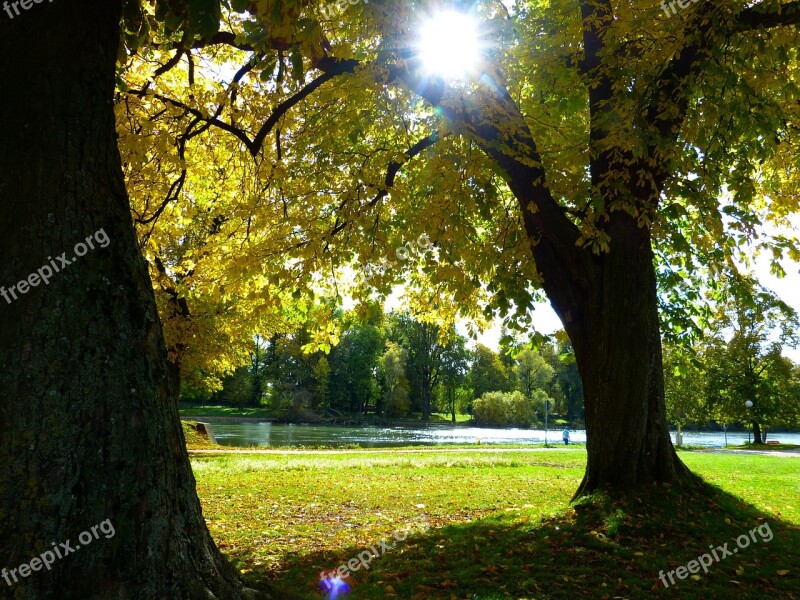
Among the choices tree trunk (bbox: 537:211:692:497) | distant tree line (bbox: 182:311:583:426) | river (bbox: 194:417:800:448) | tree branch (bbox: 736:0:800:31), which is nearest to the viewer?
tree branch (bbox: 736:0:800:31)

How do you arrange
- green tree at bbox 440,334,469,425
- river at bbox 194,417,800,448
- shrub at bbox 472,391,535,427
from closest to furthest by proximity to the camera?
1. river at bbox 194,417,800,448
2. shrub at bbox 472,391,535,427
3. green tree at bbox 440,334,469,425

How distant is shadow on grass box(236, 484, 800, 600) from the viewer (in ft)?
15.2

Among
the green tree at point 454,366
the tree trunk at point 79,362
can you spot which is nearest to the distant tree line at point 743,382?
the tree trunk at point 79,362

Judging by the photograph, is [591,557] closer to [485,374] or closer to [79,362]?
[79,362]

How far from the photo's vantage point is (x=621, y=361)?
22.1ft

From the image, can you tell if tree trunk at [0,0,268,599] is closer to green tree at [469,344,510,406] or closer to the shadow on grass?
the shadow on grass

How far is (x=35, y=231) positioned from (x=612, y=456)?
666cm

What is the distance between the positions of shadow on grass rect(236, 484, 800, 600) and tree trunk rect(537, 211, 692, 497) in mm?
397

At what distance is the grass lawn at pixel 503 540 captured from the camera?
4738mm

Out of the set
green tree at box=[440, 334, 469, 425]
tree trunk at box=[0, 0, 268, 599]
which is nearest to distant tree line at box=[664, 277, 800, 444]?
tree trunk at box=[0, 0, 268, 599]

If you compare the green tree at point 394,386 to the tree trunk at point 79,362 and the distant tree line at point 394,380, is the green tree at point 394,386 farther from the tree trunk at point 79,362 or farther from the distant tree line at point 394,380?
the tree trunk at point 79,362

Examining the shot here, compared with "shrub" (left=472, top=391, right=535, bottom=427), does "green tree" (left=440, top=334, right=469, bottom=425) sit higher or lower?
higher

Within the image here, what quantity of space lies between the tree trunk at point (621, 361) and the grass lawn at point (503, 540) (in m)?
0.43

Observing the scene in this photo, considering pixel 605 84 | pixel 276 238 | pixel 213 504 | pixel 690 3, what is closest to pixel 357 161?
pixel 276 238
